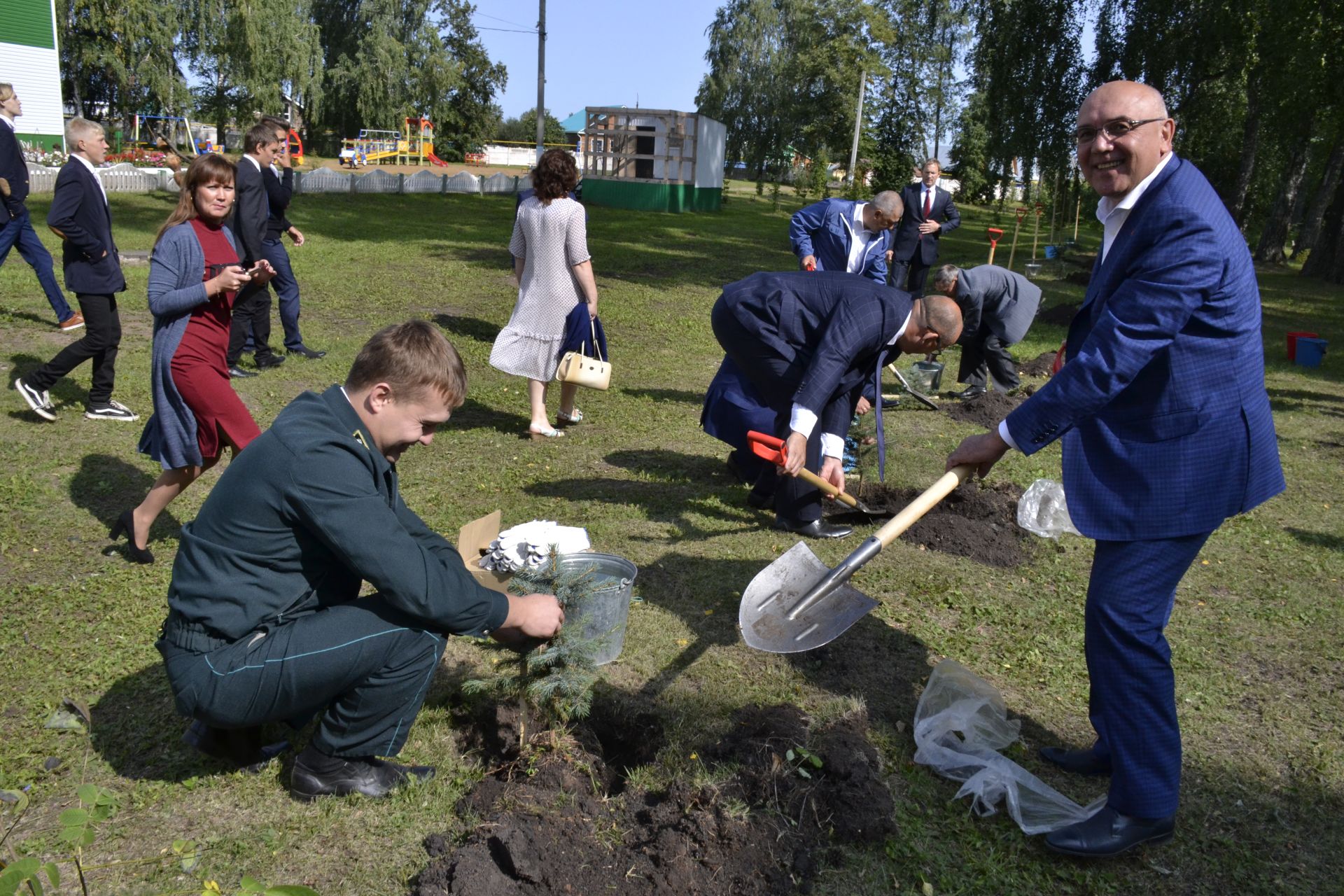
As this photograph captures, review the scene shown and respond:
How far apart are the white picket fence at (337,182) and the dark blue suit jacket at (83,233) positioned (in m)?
12.6

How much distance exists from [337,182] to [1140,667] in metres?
28.8

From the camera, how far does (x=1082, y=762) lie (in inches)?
130

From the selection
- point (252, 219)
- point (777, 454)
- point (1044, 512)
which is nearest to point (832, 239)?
point (1044, 512)

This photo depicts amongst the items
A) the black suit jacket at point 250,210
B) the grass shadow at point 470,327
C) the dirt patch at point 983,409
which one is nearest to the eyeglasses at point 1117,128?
the dirt patch at point 983,409

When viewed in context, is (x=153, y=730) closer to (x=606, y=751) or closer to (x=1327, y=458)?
(x=606, y=751)

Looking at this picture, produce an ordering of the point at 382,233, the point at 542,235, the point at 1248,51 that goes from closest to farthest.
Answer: the point at 542,235 < the point at 1248,51 < the point at 382,233

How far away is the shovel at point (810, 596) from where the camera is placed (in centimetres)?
327

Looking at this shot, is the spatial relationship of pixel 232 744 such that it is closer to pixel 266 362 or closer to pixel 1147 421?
pixel 1147 421

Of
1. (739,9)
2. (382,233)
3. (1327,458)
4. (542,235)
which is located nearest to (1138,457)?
(542,235)

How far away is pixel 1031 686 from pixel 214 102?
49601 millimetres

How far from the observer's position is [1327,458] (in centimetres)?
759

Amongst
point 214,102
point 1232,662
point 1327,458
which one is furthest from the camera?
point 214,102

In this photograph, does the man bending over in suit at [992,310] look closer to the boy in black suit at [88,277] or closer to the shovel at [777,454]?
the shovel at [777,454]

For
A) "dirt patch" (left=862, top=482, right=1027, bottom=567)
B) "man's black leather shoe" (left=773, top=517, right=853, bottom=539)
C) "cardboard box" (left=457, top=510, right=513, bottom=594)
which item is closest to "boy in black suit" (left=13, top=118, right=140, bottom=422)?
"cardboard box" (left=457, top=510, right=513, bottom=594)
